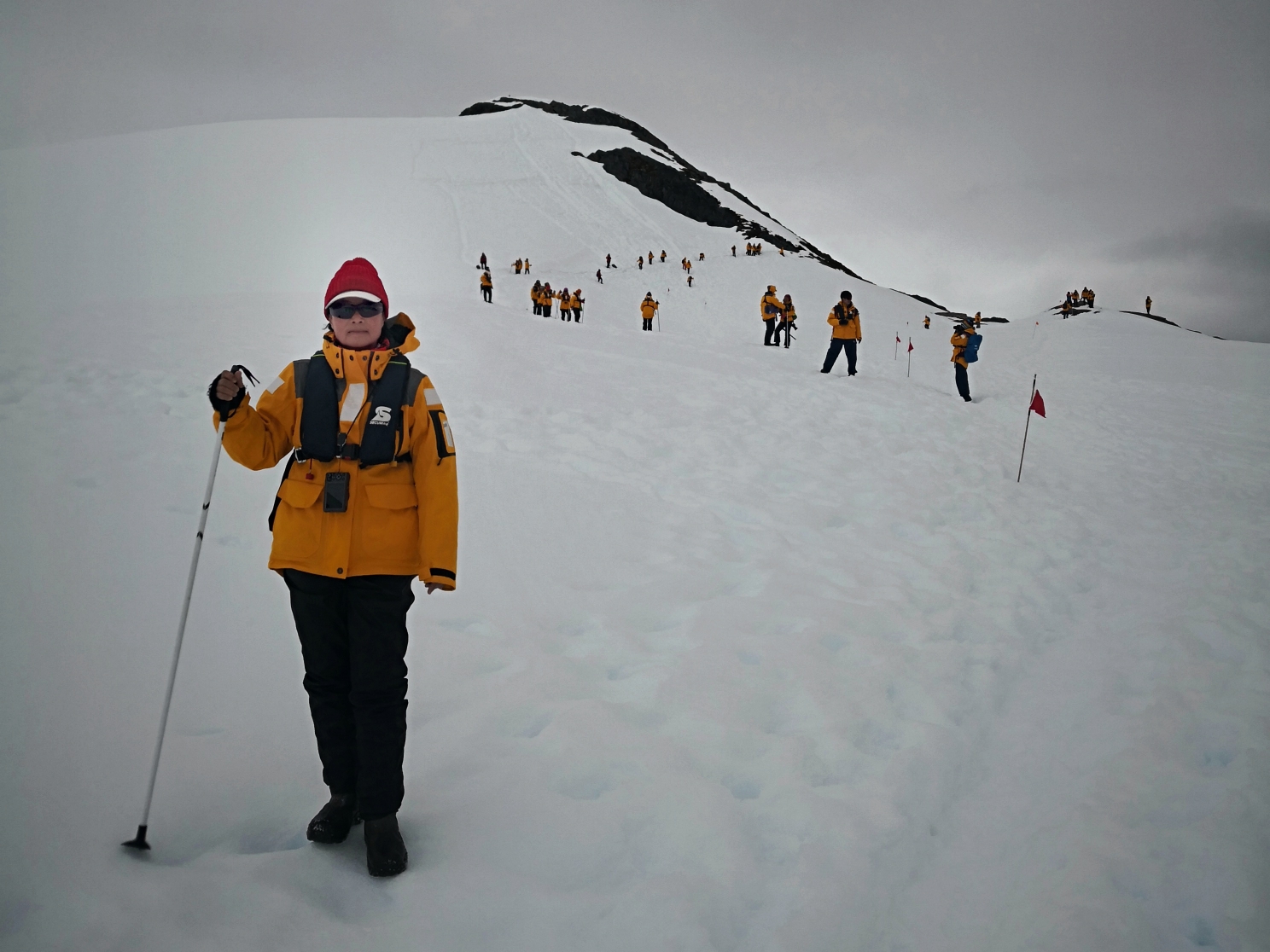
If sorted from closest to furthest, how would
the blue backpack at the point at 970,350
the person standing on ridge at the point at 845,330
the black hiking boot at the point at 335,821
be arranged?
the black hiking boot at the point at 335,821, the person standing on ridge at the point at 845,330, the blue backpack at the point at 970,350

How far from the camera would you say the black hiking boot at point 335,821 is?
2521 millimetres

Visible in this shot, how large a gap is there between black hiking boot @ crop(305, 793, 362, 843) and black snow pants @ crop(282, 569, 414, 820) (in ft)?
0.13

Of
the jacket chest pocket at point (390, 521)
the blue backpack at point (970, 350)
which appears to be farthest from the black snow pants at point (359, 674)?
the blue backpack at point (970, 350)

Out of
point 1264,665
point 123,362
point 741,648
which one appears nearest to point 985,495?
point 1264,665

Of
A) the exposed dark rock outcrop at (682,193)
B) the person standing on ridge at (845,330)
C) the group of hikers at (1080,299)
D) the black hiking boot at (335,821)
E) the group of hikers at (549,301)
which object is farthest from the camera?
the exposed dark rock outcrop at (682,193)

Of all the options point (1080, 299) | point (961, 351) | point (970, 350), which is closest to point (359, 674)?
point (961, 351)

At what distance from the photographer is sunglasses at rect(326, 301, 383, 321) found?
8.43 ft

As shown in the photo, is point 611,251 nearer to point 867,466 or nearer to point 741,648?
point 867,466

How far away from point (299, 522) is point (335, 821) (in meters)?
1.13

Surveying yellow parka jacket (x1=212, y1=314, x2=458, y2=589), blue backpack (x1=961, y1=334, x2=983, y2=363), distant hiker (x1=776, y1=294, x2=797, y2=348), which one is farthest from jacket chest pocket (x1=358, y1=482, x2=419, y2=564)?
distant hiker (x1=776, y1=294, x2=797, y2=348)

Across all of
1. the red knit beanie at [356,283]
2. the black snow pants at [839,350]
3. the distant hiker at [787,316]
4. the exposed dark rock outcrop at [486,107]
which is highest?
the exposed dark rock outcrop at [486,107]

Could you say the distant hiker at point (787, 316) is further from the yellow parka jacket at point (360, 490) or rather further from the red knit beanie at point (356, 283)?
the yellow parka jacket at point (360, 490)

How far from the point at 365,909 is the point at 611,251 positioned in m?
38.5

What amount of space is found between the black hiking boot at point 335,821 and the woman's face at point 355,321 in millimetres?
1727
